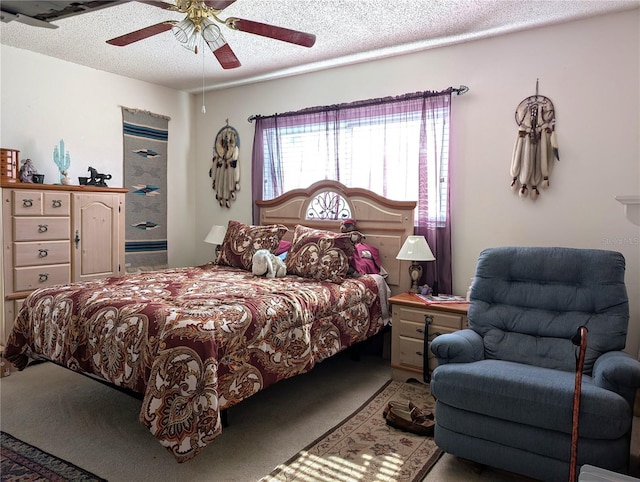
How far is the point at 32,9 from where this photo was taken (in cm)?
62

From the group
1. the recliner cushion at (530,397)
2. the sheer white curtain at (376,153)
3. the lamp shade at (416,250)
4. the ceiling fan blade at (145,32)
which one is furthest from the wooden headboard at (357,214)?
the ceiling fan blade at (145,32)

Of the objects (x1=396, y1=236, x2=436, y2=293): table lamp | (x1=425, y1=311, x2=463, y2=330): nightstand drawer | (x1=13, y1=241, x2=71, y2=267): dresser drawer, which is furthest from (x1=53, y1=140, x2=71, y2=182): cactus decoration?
(x1=425, y1=311, x2=463, y2=330): nightstand drawer

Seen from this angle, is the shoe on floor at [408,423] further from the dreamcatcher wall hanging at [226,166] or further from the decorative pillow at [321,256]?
the dreamcatcher wall hanging at [226,166]

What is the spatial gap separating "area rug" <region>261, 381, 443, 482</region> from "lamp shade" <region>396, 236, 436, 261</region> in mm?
1214

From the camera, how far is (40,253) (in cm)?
362

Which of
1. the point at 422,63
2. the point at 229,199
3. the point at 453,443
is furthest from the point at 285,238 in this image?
the point at 453,443

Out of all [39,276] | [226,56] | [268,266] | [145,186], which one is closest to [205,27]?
[226,56]

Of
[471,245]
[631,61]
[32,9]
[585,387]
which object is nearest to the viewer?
[32,9]

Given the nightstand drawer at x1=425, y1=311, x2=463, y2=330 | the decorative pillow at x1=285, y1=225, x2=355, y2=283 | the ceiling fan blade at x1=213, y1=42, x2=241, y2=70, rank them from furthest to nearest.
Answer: the decorative pillow at x1=285, y1=225, x2=355, y2=283 < the nightstand drawer at x1=425, y1=311, x2=463, y2=330 < the ceiling fan blade at x1=213, y1=42, x2=241, y2=70

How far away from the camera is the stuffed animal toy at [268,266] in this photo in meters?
3.53

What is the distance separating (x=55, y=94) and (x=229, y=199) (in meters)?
1.94

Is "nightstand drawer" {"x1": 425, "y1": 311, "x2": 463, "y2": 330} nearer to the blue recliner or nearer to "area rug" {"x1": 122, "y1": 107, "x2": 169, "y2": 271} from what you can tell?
the blue recliner

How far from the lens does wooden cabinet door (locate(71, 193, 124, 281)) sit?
3871 mm

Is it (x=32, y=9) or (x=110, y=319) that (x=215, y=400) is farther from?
(x=32, y=9)
